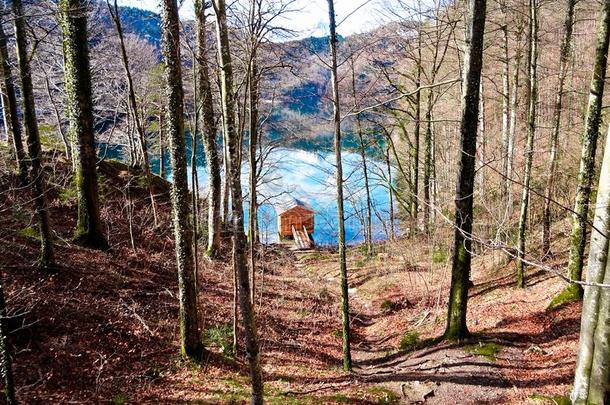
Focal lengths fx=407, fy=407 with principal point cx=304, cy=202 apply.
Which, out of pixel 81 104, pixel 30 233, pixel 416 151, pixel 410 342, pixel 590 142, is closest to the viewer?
pixel 590 142

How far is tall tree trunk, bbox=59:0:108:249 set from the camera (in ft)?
31.4

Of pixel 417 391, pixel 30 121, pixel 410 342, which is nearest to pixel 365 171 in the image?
pixel 410 342

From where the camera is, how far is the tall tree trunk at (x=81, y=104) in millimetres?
9578

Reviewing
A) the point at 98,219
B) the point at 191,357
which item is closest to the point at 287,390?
the point at 191,357

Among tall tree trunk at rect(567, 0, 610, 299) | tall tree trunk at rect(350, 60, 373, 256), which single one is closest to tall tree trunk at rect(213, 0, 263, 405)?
tall tree trunk at rect(567, 0, 610, 299)

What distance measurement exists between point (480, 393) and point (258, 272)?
10.7 meters

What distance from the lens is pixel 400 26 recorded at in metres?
14.3

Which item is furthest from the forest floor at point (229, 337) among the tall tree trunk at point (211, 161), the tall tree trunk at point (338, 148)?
the tall tree trunk at point (338, 148)

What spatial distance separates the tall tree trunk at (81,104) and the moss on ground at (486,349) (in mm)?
9247

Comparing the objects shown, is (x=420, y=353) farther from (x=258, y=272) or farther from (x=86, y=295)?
(x=258, y=272)

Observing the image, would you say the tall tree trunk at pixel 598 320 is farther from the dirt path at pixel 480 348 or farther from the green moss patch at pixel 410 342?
the green moss patch at pixel 410 342

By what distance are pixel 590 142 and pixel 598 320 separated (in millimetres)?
5513

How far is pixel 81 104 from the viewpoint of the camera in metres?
9.80

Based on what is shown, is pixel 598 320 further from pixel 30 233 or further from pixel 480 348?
pixel 30 233
